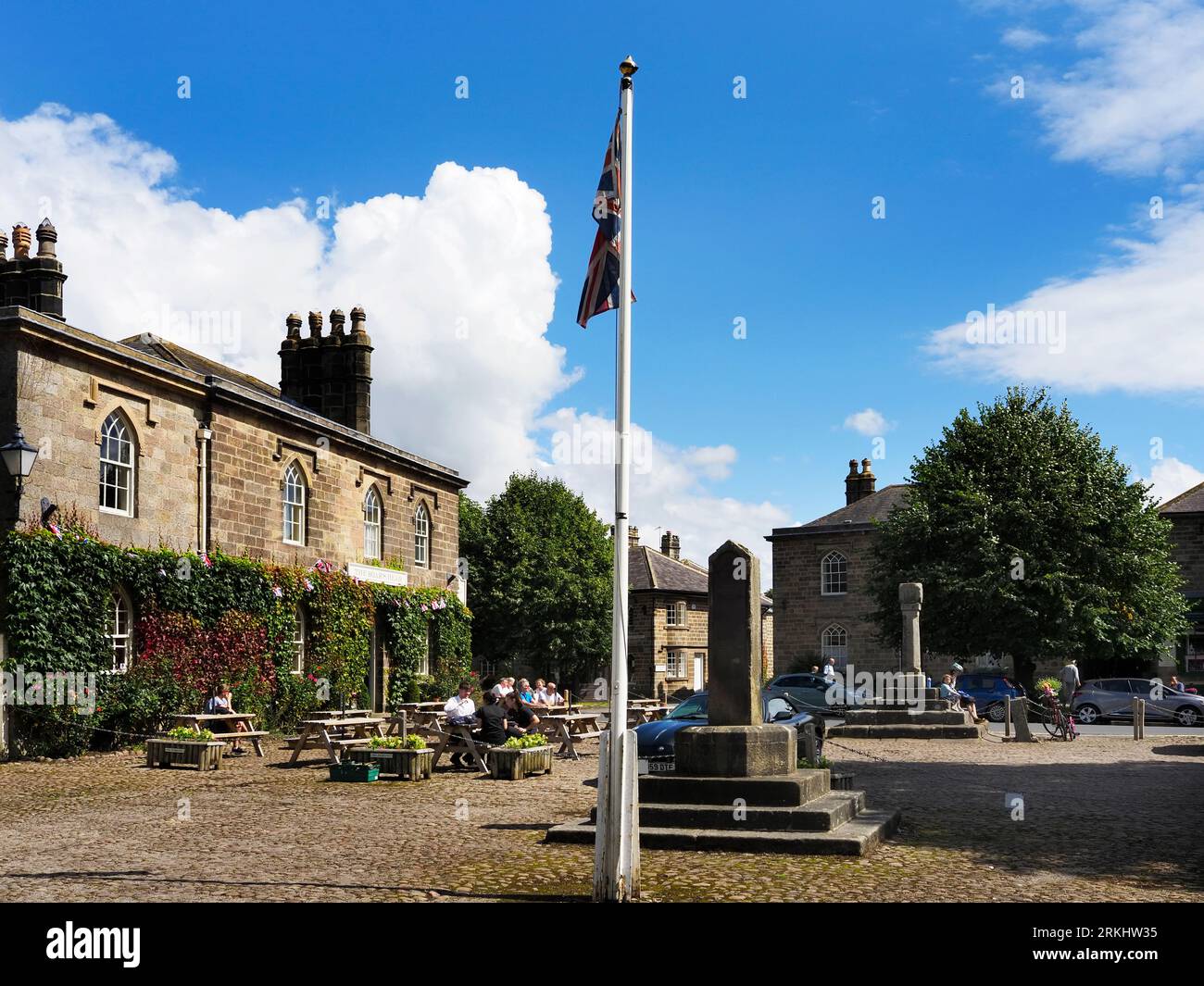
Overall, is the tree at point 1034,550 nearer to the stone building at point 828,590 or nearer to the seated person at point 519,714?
the stone building at point 828,590

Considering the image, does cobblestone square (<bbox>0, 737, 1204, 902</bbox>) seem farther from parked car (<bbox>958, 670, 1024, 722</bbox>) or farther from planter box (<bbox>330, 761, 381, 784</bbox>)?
parked car (<bbox>958, 670, 1024, 722</bbox>)

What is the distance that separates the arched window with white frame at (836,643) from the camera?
46.7 metres

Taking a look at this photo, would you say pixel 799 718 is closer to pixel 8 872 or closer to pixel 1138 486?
pixel 8 872

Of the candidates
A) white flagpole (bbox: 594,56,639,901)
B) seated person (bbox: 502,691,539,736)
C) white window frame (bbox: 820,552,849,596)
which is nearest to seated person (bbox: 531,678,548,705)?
seated person (bbox: 502,691,539,736)

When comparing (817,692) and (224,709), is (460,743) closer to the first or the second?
(224,709)

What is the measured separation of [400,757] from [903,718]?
14.2 m

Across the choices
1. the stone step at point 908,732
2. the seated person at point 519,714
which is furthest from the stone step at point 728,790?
the stone step at point 908,732

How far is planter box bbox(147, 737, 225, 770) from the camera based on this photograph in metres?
17.4

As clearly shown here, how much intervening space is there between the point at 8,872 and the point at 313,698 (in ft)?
58.4

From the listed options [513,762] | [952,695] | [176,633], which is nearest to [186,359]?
[176,633]

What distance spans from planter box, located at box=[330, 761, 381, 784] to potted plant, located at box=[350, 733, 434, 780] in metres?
0.14

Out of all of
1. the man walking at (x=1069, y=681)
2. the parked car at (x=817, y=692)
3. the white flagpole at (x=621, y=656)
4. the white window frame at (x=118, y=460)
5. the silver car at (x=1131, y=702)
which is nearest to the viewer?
the white flagpole at (x=621, y=656)

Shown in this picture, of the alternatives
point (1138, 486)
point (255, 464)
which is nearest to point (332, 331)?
point (255, 464)

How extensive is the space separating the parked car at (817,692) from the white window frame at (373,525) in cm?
1099
